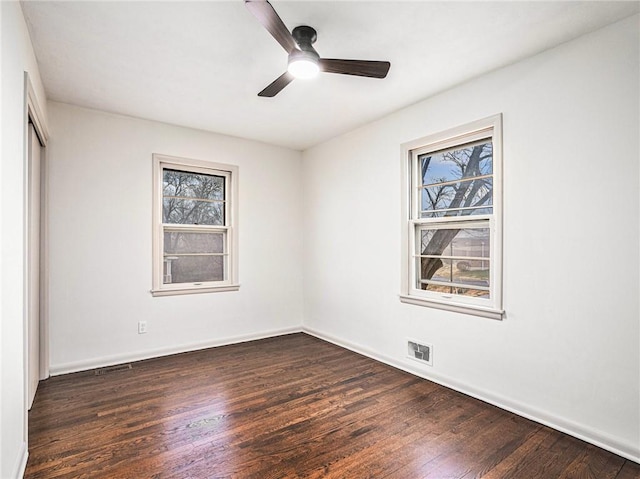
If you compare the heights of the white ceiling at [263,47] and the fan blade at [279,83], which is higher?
the white ceiling at [263,47]

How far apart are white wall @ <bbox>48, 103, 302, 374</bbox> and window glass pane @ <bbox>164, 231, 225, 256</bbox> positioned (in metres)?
0.25

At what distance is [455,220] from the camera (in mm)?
3186

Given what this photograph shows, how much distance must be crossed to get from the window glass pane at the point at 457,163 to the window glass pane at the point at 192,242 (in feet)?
8.27

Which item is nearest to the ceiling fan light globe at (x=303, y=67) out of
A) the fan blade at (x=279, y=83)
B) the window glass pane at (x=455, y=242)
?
the fan blade at (x=279, y=83)

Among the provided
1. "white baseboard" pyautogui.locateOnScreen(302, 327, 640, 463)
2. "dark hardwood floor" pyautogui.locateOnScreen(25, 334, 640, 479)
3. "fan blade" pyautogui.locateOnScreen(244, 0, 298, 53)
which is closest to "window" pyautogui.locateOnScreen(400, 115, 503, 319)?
"white baseboard" pyautogui.locateOnScreen(302, 327, 640, 463)

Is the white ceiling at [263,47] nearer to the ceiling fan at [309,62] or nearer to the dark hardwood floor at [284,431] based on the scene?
the ceiling fan at [309,62]

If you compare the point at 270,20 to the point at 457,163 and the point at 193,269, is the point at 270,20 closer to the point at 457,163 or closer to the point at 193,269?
the point at 457,163

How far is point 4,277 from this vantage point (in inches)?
65.3

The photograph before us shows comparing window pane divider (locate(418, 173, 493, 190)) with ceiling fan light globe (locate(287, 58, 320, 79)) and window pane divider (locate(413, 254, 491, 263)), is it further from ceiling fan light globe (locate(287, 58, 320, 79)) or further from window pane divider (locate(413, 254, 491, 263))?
ceiling fan light globe (locate(287, 58, 320, 79))

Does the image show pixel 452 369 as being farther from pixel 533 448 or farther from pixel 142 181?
pixel 142 181

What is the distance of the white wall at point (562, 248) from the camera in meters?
2.19

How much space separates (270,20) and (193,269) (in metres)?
3.11

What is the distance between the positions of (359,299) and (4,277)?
10.3 feet

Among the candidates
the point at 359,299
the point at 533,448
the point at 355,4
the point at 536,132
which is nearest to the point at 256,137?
the point at 359,299
